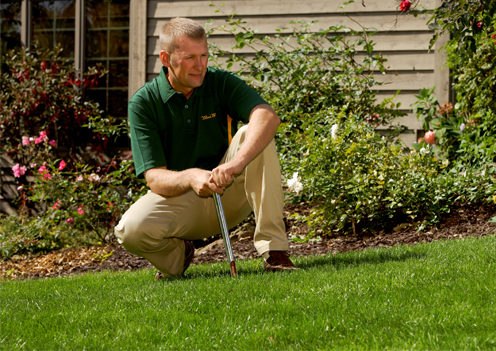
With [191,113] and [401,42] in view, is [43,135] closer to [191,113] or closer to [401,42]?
[191,113]

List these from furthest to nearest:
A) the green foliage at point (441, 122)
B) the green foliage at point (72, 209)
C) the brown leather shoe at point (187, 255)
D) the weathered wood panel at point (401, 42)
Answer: the weathered wood panel at point (401, 42) → the green foliage at point (441, 122) → the green foliage at point (72, 209) → the brown leather shoe at point (187, 255)

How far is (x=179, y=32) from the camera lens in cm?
299

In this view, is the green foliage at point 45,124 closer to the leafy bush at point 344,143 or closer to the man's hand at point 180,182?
the leafy bush at point 344,143

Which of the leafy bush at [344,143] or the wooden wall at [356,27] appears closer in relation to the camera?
the leafy bush at [344,143]

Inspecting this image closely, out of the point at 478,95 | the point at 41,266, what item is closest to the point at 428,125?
the point at 478,95

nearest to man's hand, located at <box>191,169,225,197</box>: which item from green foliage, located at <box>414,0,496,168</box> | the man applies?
the man

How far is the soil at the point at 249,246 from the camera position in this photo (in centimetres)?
408

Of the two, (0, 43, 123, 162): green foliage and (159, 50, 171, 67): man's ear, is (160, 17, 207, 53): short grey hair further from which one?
(0, 43, 123, 162): green foliage

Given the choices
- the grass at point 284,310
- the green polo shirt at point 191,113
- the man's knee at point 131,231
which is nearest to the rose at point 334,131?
the green polo shirt at point 191,113

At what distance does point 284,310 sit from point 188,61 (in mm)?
1532

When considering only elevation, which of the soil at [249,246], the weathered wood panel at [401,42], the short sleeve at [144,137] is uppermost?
the weathered wood panel at [401,42]

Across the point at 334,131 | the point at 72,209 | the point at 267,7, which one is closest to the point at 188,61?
the point at 334,131

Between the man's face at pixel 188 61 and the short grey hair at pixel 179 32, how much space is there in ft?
0.07

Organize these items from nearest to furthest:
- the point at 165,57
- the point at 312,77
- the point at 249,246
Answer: the point at 165,57, the point at 249,246, the point at 312,77
